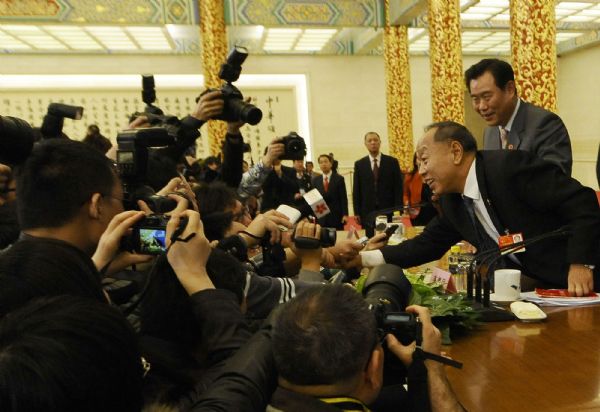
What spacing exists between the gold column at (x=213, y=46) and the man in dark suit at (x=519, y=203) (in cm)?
509

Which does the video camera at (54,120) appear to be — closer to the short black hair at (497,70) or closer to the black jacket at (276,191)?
the short black hair at (497,70)

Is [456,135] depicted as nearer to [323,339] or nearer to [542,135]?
[542,135]

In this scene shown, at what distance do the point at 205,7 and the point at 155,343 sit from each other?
6.59 metres

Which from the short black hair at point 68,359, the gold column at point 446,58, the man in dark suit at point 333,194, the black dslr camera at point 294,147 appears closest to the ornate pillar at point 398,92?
the gold column at point 446,58

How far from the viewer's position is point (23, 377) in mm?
508

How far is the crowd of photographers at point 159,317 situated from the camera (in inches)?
21.7

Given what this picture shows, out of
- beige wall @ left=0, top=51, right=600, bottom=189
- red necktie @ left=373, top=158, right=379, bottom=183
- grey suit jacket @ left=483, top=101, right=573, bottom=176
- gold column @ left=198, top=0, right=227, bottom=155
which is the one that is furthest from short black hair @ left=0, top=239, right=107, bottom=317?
beige wall @ left=0, top=51, right=600, bottom=189

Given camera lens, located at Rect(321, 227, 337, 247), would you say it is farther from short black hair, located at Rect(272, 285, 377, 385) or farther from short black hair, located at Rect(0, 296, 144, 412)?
short black hair, located at Rect(0, 296, 144, 412)

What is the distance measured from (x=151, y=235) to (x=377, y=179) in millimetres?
4602

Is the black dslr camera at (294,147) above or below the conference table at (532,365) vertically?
above

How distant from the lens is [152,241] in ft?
3.45

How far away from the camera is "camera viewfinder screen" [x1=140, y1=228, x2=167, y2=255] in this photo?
1.04 m

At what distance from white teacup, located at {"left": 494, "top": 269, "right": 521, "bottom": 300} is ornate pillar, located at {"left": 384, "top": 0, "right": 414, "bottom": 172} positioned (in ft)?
22.1

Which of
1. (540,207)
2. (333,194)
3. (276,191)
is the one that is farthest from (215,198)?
(333,194)
